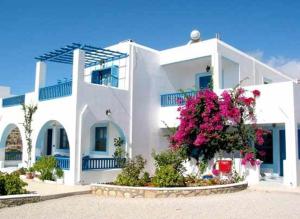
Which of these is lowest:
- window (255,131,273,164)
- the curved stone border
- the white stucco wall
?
the curved stone border

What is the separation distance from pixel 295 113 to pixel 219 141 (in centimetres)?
328

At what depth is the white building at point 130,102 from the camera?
15250 mm

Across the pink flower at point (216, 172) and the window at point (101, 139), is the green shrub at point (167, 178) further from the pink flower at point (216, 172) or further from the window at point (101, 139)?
the window at point (101, 139)

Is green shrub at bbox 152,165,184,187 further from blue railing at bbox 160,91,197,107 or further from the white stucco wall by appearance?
the white stucco wall

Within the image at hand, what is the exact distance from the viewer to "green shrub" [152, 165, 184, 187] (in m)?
12.8

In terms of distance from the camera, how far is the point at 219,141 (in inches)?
611

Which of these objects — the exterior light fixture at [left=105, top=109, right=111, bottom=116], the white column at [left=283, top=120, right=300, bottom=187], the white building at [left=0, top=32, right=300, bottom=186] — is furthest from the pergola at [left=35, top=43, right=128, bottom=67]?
the white column at [left=283, top=120, right=300, bottom=187]

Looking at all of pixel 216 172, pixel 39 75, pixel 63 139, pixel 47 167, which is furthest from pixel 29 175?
pixel 216 172

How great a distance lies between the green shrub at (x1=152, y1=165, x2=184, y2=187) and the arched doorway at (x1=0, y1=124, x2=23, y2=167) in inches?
466

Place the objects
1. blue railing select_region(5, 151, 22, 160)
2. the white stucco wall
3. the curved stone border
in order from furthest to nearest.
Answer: the white stucco wall, blue railing select_region(5, 151, 22, 160), the curved stone border

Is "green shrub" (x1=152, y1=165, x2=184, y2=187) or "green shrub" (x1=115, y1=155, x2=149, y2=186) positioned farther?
"green shrub" (x1=115, y1=155, x2=149, y2=186)

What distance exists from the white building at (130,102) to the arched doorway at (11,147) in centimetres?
18

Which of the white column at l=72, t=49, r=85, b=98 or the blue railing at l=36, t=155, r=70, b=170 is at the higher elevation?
the white column at l=72, t=49, r=85, b=98

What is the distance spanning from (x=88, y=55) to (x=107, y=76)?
66.7 inches
